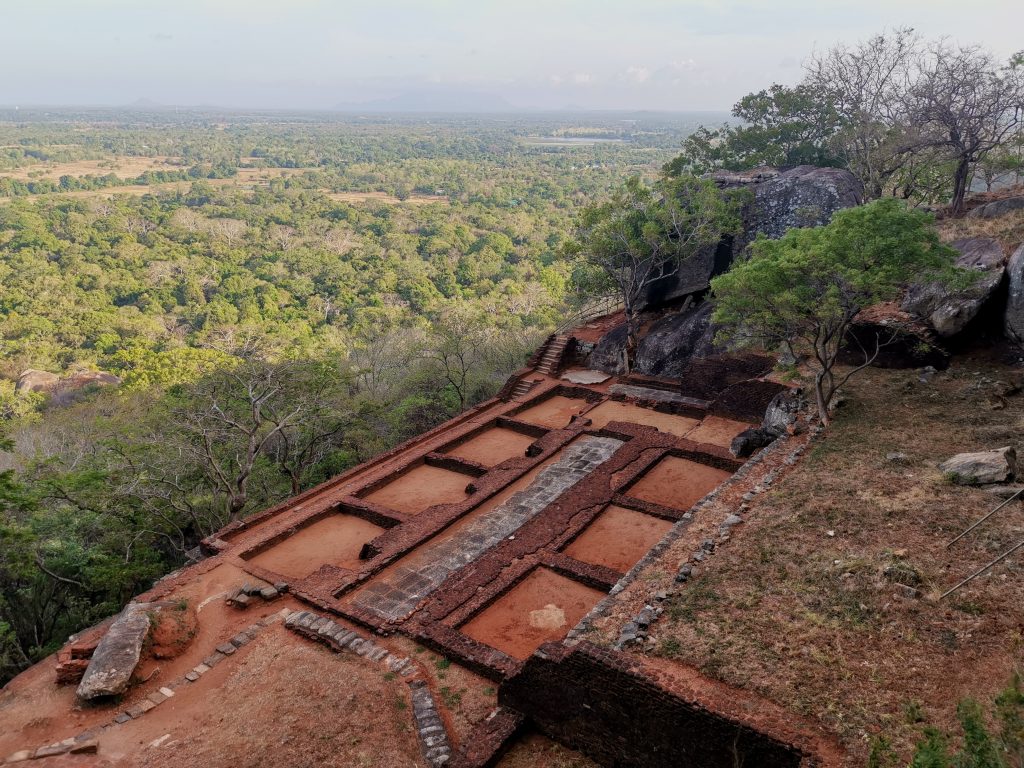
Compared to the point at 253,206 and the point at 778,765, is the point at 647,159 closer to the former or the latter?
the point at 253,206

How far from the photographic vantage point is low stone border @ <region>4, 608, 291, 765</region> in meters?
7.69

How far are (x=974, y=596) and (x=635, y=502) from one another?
20.9 ft

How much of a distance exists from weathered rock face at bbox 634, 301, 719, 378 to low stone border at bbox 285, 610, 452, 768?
46.9 ft

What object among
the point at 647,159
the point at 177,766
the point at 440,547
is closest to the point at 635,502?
the point at 440,547

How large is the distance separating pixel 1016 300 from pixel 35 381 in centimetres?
4183

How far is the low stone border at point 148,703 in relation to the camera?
25.2 ft

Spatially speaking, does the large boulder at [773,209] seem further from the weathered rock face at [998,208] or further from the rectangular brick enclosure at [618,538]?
the rectangular brick enclosure at [618,538]

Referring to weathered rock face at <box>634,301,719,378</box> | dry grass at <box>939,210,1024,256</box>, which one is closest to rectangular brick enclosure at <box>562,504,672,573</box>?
weathered rock face at <box>634,301,719,378</box>

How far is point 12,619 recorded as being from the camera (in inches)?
526

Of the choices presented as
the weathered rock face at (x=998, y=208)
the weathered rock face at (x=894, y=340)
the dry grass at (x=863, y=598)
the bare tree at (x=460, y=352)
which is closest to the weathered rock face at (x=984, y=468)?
the dry grass at (x=863, y=598)

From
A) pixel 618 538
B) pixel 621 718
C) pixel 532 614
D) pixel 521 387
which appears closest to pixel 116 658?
pixel 532 614

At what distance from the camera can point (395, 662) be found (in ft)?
29.1

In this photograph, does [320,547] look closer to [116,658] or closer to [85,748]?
[116,658]

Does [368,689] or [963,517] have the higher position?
[963,517]
